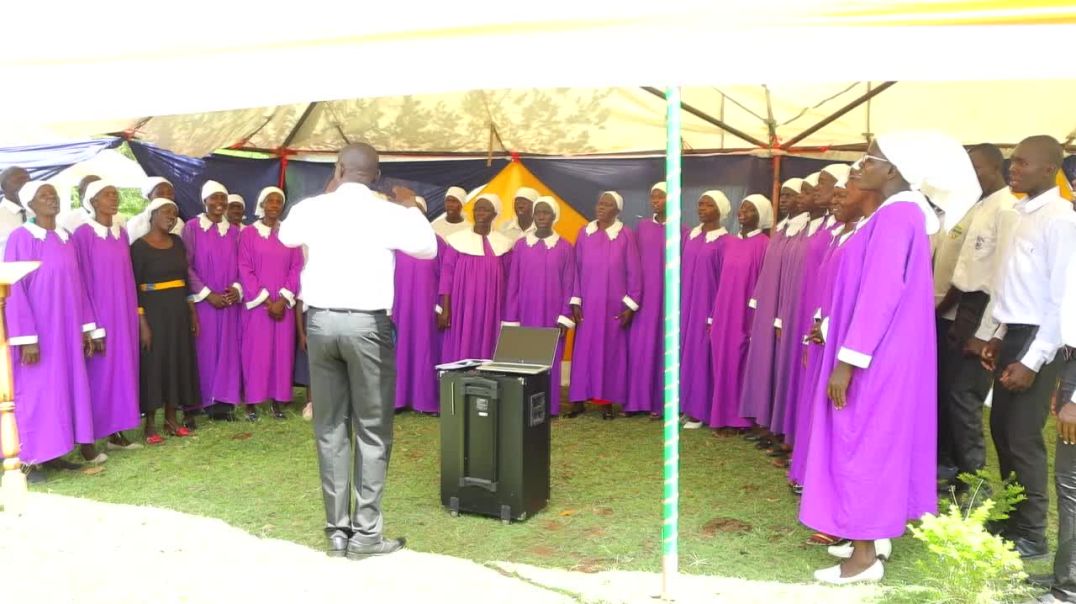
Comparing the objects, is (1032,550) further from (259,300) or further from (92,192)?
(92,192)

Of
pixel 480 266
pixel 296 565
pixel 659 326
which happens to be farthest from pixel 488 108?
pixel 296 565

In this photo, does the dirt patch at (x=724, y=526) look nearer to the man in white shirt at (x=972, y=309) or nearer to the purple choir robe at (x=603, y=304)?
the man in white shirt at (x=972, y=309)

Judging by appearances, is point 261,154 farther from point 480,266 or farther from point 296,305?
point 480,266

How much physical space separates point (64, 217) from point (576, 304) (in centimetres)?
442

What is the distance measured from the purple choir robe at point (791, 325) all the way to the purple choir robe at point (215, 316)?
4.56 m

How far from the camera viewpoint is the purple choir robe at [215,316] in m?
7.28

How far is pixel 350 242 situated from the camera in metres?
3.98

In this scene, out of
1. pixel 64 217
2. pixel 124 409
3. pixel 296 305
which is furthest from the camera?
pixel 296 305

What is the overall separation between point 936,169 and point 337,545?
3402 millimetres

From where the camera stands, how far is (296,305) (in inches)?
298

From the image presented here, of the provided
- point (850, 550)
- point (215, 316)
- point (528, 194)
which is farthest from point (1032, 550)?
point (215, 316)

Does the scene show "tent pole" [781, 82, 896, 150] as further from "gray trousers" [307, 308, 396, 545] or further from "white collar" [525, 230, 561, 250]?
"gray trousers" [307, 308, 396, 545]

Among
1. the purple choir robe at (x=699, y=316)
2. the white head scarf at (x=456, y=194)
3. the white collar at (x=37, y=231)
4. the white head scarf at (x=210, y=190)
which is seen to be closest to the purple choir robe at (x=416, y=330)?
the white head scarf at (x=456, y=194)

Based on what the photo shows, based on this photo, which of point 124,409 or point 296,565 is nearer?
point 296,565
